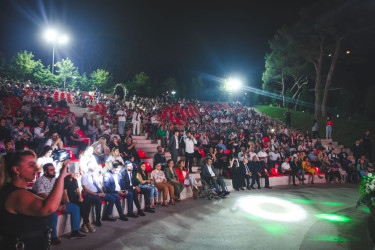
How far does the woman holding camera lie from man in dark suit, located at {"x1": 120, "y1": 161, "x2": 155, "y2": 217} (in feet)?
15.6

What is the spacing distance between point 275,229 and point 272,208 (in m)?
1.87

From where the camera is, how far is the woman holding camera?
1.86 m

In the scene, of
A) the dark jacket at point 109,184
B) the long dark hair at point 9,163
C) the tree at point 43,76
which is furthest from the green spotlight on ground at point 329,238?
the tree at point 43,76

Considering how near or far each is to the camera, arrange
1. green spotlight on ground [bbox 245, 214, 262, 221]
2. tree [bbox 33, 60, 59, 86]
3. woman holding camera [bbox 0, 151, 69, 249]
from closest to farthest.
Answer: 1. woman holding camera [bbox 0, 151, 69, 249]
2. green spotlight on ground [bbox 245, 214, 262, 221]
3. tree [bbox 33, 60, 59, 86]

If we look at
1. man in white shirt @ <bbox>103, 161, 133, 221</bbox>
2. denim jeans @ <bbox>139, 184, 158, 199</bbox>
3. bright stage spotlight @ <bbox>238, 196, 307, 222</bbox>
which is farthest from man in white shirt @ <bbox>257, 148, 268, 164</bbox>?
man in white shirt @ <bbox>103, 161, 133, 221</bbox>

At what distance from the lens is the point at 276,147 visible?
1458cm

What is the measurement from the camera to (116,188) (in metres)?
6.41

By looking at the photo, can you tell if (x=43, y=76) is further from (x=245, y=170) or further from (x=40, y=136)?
(x=245, y=170)

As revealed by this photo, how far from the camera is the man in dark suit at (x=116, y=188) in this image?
20.2 feet

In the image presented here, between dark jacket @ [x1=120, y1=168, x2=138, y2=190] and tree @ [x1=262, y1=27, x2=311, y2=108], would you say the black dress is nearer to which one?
dark jacket @ [x1=120, y1=168, x2=138, y2=190]

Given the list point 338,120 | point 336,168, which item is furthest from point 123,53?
point 336,168

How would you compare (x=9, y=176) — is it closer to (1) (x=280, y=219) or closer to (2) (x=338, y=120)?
(1) (x=280, y=219)

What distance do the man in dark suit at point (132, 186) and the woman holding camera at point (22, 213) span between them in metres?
4.77

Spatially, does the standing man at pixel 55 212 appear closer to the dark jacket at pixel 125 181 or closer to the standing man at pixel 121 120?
the dark jacket at pixel 125 181
